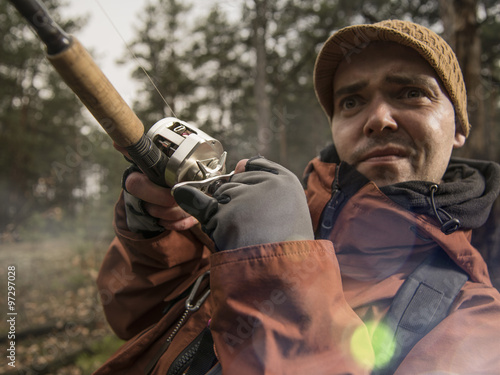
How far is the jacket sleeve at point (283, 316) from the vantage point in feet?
3.68

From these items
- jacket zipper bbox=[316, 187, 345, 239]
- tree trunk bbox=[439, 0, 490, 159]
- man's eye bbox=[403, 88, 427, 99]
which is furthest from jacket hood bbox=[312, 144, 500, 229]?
tree trunk bbox=[439, 0, 490, 159]

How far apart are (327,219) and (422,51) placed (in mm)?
1044

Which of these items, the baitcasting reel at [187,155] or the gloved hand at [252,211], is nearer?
the gloved hand at [252,211]

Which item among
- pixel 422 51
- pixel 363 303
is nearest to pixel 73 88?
pixel 363 303

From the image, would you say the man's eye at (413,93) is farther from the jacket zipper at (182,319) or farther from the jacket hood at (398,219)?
the jacket zipper at (182,319)

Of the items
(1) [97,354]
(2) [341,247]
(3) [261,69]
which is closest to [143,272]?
(2) [341,247]

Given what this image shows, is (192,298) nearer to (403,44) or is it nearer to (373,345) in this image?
(373,345)

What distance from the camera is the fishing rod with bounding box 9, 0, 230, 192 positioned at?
985 millimetres

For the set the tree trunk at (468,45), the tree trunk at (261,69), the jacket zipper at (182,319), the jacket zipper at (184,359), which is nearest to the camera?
the jacket zipper at (184,359)

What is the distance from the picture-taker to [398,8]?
1071 centimetres

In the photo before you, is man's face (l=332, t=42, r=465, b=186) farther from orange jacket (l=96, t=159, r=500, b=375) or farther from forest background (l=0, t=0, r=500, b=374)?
forest background (l=0, t=0, r=500, b=374)

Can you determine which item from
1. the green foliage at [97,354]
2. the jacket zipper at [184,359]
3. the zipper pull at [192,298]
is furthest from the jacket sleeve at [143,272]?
the green foliage at [97,354]

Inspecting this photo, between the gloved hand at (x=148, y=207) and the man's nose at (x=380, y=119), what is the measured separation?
112 cm

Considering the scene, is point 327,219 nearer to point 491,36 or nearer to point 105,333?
point 105,333
